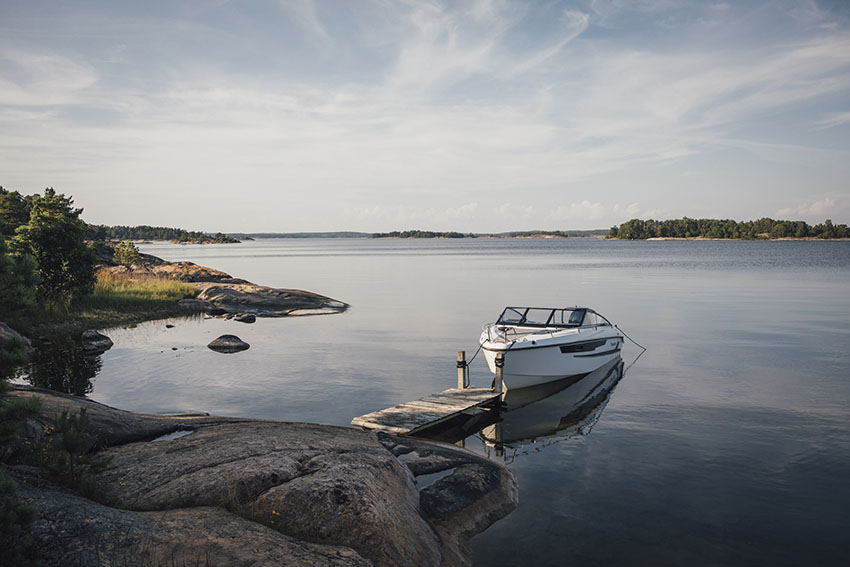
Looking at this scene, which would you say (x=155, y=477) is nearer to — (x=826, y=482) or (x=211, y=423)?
(x=211, y=423)

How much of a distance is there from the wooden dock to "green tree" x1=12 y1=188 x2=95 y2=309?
77.4 ft

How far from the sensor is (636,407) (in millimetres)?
19781

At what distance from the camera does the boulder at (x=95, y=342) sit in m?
26.3

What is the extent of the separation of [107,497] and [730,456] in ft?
46.9

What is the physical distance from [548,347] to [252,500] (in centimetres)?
1475

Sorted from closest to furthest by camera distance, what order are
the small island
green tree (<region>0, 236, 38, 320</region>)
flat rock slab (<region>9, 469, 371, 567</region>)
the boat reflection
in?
flat rock slab (<region>9, 469, 371, 567</region>)
the small island
green tree (<region>0, 236, 38, 320</region>)
the boat reflection

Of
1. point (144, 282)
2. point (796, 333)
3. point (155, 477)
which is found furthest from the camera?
point (144, 282)

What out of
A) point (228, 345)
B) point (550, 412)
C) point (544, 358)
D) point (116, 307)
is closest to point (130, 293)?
point (116, 307)

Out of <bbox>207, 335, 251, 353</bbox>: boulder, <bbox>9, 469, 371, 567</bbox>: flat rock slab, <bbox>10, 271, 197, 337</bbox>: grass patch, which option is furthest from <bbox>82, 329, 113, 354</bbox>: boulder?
<bbox>9, 469, 371, 567</bbox>: flat rock slab

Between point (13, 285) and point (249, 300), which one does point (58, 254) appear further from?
point (13, 285)

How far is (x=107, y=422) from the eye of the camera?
11.6 m

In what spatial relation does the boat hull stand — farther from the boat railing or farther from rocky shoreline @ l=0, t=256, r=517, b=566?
rocky shoreline @ l=0, t=256, r=517, b=566

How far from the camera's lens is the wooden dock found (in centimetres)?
1580

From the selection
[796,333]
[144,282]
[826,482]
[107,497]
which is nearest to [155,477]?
[107,497]
